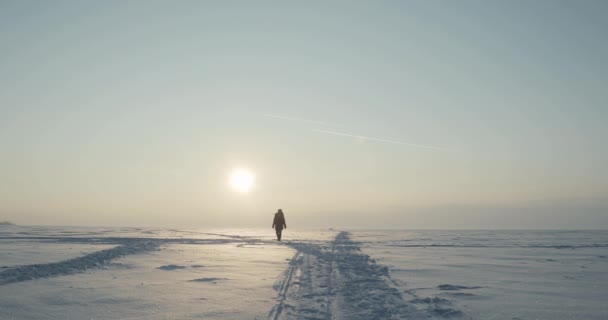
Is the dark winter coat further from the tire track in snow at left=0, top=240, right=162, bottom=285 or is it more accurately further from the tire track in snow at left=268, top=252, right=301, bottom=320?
the tire track in snow at left=0, top=240, right=162, bottom=285

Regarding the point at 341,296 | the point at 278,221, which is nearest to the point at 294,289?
the point at 341,296

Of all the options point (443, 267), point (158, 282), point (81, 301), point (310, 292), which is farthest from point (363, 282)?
point (81, 301)

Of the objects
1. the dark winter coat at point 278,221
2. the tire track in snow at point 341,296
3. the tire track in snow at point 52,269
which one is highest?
the dark winter coat at point 278,221

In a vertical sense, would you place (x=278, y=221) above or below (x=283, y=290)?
above

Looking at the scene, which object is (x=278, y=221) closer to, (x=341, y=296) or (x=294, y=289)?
(x=294, y=289)

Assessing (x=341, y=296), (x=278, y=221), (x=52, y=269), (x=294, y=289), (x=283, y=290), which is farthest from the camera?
(x=278, y=221)

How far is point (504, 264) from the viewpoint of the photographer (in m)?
13.2

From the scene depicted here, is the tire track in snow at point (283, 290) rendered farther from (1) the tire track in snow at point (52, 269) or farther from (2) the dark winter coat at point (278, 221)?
(2) the dark winter coat at point (278, 221)

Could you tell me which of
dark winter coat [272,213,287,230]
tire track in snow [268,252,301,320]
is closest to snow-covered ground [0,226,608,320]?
tire track in snow [268,252,301,320]

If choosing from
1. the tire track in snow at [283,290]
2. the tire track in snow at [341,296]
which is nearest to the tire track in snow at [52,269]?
the tire track in snow at [283,290]

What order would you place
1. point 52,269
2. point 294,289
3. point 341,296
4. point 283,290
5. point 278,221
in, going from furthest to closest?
point 278,221 → point 52,269 → point 294,289 → point 283,290 → point 341,296

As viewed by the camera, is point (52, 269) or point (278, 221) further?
point (278, 221)

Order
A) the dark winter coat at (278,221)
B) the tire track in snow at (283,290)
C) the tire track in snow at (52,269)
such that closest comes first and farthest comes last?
the tire track in snow at (283,290) < the tire track in snow at (52,269) < the dark winter coat at (278,221)

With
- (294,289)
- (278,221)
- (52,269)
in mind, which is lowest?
(294,289)
